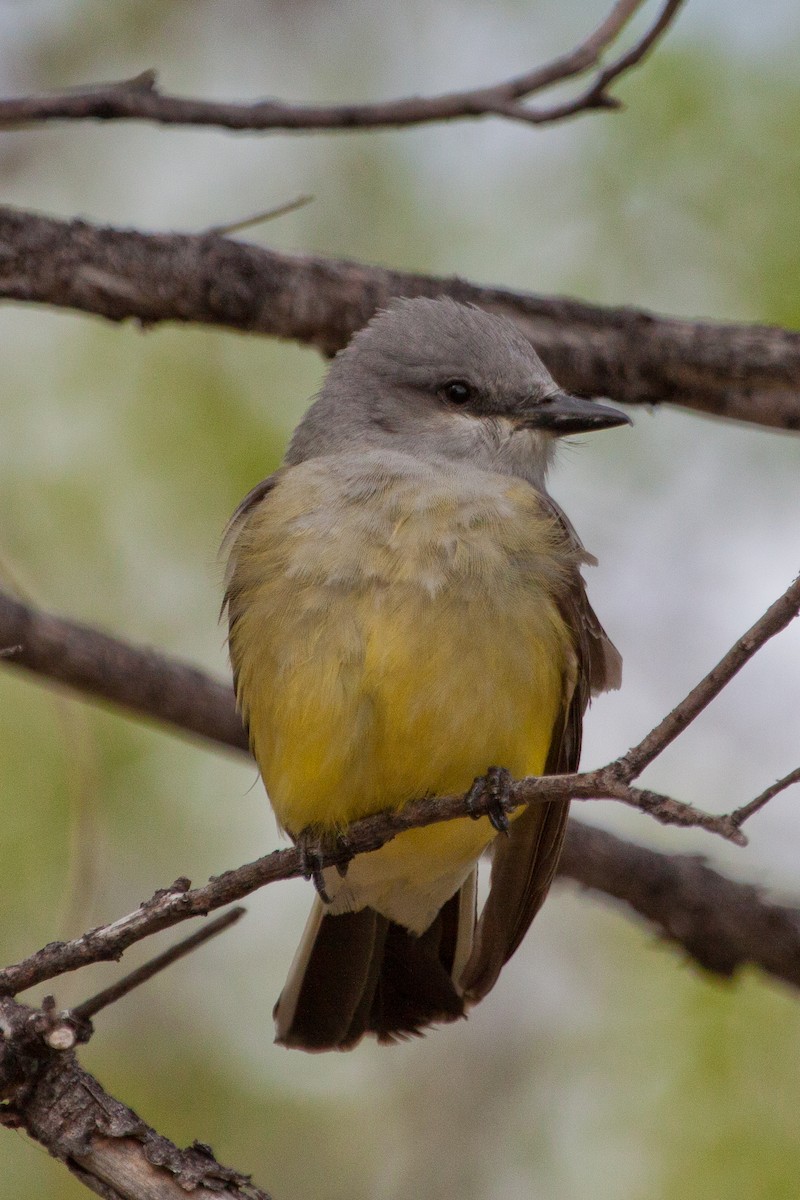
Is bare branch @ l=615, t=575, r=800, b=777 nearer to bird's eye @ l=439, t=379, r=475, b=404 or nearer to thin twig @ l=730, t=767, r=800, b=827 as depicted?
thin twig @ l=730, t=767, r=800, b=827

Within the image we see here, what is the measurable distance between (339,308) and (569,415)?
0.93 metres

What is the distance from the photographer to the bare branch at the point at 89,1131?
9.62 feet

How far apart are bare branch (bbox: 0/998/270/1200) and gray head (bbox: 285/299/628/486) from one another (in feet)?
7.90

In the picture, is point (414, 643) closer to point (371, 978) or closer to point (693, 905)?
point (371, 978)

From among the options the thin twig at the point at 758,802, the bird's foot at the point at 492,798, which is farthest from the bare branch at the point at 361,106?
the thin twig at the point at 758,802

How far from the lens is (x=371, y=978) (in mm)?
4973

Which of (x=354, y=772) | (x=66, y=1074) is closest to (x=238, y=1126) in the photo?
(x=354, y=772)

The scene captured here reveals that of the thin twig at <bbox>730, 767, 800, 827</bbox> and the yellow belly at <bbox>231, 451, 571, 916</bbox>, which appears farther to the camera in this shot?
Result: the yellow belly at <bbox>231, 451, 571, 916</bbox>

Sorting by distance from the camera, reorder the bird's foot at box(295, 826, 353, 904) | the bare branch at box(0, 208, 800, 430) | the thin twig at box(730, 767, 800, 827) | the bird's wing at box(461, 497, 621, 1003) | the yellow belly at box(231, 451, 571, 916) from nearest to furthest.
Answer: the thin twig at box(730, 767, 800, 827) → the yellow belly at box(231, 451, 571, 916) → the bird's foot at box(295, 826, 353, 904) → the bird's wing at box(461, 497, 621, 1003) → the bare branch at box(0, 208, 800, 430)

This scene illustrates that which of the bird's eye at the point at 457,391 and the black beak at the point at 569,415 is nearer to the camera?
the black beak at the point at 569,415

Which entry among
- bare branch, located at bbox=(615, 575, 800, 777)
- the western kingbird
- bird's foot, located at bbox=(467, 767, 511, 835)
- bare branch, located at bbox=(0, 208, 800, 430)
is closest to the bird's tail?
the western kingbird

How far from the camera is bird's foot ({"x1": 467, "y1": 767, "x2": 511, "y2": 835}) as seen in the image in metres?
3.81

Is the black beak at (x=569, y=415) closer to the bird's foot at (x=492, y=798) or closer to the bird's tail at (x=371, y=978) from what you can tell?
the bird's foot at (x=492, y=798)

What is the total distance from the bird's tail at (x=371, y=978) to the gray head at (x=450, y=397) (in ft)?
5.04
